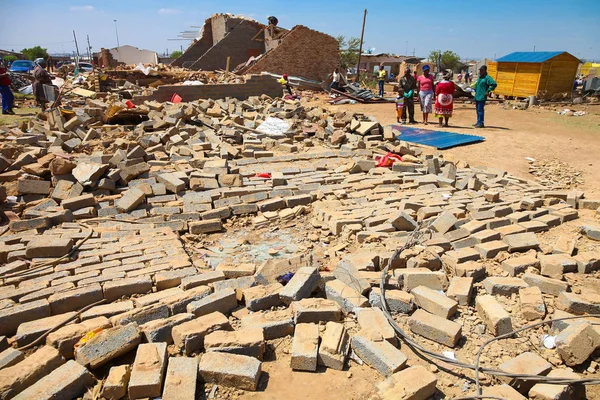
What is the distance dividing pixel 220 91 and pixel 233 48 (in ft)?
43.8

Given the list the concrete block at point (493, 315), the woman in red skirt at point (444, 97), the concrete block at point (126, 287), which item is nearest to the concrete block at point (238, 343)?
the concrete block at point (126, 287)

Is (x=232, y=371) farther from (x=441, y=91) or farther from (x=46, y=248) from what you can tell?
(x=441, y=91)

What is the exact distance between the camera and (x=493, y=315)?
300cm

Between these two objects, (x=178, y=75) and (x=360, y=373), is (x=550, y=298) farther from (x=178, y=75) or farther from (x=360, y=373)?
(x=178, y=75)

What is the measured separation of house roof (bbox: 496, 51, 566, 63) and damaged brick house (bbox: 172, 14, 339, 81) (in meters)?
9.39

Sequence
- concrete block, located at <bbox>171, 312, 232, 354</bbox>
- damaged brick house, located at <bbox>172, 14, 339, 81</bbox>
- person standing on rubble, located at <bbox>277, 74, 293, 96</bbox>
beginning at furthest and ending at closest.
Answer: damaged brick house, located at <bbox>172, 14, 339, 81</bbox> < person standing on rubble, located at <bbox>277, 74, 293, 96</bbox> < concrete block, located at <bbox>171, 312, 232, 354</bbox>

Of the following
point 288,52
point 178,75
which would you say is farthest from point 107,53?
point 288,52

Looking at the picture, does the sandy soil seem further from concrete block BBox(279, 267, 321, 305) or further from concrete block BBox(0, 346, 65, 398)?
concrete block BBox(0, 346, 65, 398)

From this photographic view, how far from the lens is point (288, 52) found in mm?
21906

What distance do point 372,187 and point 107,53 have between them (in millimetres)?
27983

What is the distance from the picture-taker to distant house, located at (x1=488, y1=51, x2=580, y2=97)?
57.0ft

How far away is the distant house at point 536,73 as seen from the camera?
17359mm

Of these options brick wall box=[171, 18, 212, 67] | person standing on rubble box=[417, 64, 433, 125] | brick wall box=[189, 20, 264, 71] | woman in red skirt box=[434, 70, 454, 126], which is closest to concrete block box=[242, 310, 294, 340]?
woman in red skirt box=[434, 70, 454, 126]

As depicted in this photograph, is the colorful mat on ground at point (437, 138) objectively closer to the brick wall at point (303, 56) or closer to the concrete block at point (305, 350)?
the concrete block at point (305, 350)
